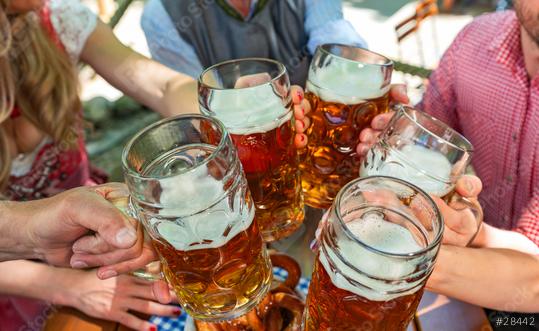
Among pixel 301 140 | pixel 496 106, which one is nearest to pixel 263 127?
pixel 301 140

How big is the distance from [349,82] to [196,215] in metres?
0.40

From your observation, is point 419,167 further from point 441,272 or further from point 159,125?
point 159,125

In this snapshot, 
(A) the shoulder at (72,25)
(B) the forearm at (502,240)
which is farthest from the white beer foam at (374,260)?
(A) the shoulder at (72,25)

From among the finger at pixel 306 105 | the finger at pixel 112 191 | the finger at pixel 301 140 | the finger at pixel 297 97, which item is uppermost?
the finger at pixel 297 97

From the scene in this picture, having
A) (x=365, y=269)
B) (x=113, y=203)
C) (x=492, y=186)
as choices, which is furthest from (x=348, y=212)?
(x=492, y=186)

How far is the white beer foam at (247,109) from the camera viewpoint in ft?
2.17

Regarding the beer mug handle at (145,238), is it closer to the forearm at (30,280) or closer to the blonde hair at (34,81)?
the forearm at (30,280)

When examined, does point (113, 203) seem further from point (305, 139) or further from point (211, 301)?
point (305, 139)

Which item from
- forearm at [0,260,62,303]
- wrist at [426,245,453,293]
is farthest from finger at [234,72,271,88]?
forearm at [0,260,62,303]

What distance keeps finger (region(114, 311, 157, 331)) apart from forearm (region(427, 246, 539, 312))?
1.85ft

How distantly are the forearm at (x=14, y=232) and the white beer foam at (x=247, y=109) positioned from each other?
392 mm

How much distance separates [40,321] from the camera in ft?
→ 4.11

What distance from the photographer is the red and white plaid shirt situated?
48.6 inches

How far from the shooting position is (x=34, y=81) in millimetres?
1302
